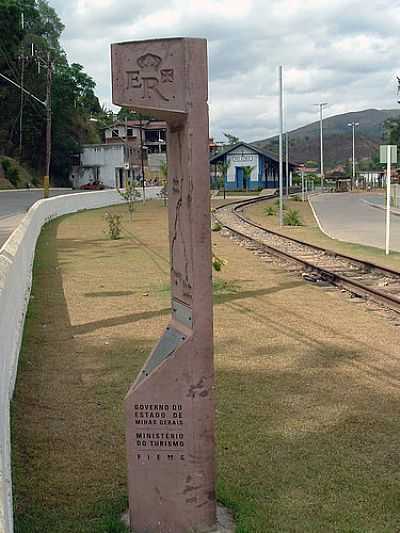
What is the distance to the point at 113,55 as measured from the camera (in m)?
3.74

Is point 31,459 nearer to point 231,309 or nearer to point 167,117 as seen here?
point 167,117

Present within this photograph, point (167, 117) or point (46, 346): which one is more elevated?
point (167, 117)

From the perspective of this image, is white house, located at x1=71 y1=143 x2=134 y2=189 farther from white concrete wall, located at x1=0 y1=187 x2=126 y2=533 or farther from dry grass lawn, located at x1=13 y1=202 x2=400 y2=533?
dry grass lawn, located at x1=13 y1=202 x2=400 y2=533

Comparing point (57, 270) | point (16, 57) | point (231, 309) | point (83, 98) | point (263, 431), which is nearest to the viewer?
point (263, 431)

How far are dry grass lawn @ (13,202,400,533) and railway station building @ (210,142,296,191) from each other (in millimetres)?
70219

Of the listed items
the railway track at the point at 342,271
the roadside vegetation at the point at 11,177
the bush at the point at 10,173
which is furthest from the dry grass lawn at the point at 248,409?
the bush at the point at 10,173

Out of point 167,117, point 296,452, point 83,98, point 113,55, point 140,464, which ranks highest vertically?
point 83,98

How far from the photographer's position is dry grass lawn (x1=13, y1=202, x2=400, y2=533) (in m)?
4.28

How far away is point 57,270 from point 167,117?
36.8 ft

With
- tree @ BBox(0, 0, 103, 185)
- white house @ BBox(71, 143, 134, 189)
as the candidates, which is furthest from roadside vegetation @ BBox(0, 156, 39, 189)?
white house @ BBox(71, 143, 134, 189)

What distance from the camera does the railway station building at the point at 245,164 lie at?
80938 mm

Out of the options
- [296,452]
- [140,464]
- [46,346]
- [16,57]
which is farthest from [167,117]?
[16,57]

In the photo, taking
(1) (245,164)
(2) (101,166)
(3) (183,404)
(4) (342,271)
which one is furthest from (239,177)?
(3) (183,404)

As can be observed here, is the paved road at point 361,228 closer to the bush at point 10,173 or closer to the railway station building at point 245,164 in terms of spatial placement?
the bush at point 10,173
